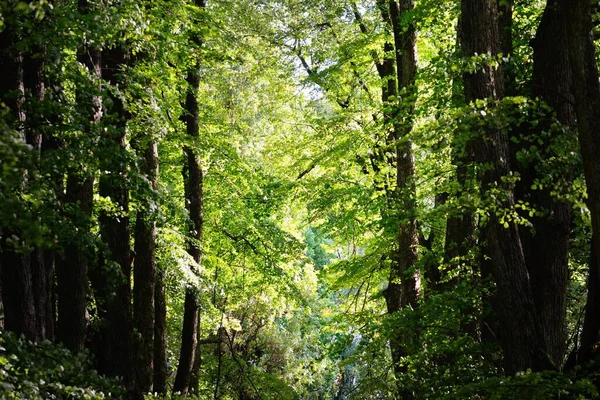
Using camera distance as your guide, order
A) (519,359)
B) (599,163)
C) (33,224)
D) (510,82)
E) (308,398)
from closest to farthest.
Result: (33,224) < (599,163) < (519,359) < (510,82) < (308,398)

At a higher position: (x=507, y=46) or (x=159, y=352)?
(x=507, y=46)

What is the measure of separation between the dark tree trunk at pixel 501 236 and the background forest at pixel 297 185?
0.02 meters

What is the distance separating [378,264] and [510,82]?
23.2 ft

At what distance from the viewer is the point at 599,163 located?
4969 millimetres

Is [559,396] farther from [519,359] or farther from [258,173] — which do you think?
[258,173]

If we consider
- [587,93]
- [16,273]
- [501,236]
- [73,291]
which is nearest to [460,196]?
[501,236]

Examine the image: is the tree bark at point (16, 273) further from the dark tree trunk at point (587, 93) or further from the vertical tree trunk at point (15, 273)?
the dark tree trunk at point (587, 93)

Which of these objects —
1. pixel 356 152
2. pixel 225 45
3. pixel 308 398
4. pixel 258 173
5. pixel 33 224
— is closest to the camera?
pixel 33 224

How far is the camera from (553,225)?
20.6 ft

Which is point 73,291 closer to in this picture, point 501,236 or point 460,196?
point 460,196

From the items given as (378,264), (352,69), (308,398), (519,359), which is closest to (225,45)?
(352,69)

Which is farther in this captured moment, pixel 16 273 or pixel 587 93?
pixel 16 273

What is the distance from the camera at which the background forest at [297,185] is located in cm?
486

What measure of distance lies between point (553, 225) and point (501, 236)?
0.73m
